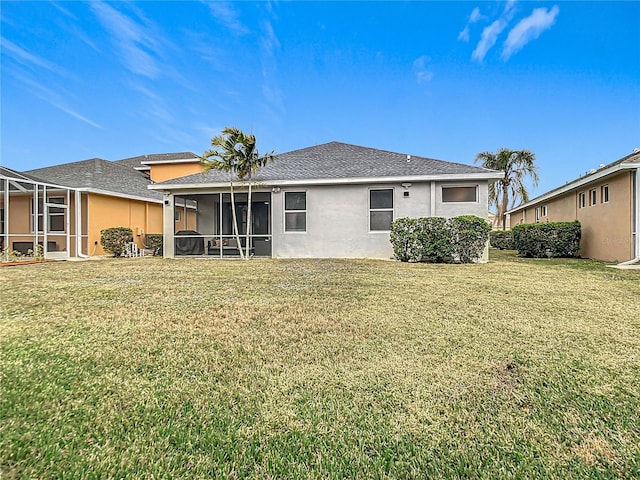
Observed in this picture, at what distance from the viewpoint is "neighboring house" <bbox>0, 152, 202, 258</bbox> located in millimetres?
12992

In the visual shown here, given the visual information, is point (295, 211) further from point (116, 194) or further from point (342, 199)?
point (116, 194)

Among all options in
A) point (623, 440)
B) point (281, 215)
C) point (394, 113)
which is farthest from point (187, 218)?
point (623, 440)

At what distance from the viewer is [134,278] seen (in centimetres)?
727

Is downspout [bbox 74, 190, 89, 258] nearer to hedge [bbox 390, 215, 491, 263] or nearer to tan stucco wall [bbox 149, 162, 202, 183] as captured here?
tan stucco wall [bbox 149, 162, 202, 183]

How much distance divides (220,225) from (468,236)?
9851 millimetres

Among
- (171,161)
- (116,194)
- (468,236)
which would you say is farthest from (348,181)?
(171,161)

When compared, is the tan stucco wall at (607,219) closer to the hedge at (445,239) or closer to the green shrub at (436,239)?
the hedge at (445,239)

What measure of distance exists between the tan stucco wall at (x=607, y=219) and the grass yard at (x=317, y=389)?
8.14 metres

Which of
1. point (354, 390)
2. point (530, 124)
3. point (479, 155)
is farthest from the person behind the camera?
point (479, 155)

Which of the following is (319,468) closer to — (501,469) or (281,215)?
(501,469)

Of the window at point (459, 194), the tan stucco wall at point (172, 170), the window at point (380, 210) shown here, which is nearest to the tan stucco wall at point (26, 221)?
the tan stucco wall at point (172, 170)

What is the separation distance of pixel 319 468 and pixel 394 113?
2259cm

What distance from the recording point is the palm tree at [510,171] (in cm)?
2692

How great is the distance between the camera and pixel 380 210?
12.4 m
